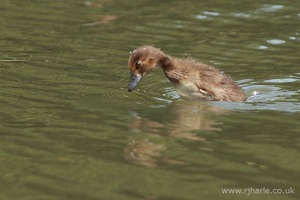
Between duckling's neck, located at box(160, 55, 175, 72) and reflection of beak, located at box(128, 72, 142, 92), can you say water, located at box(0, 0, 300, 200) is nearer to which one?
reflection of beak, located at box(128, 72, 142, 92)

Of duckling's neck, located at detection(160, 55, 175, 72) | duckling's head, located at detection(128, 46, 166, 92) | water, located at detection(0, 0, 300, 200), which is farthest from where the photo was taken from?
duckling's neck, located at detection(160, 55, 175, 72)

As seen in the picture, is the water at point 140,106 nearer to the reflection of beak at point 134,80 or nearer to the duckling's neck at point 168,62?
the reflection of beak at point 134,80

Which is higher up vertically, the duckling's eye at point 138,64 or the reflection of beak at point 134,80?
the duckling's eye at point 138,64

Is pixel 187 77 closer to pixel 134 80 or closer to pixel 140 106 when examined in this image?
pixel 134 80

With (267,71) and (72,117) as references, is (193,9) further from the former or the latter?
(72,117)

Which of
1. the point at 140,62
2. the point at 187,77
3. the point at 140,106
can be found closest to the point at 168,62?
the point at 187,77

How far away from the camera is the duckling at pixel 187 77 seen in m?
9.56

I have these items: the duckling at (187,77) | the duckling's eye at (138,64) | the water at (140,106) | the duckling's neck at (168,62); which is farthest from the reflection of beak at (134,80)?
the duckling's neck at (168,62)

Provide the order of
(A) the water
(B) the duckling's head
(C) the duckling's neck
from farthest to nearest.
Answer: (C) the duckling's neck → (B) the duckling's head → (A) the water

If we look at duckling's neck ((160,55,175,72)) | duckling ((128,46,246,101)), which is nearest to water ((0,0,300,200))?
duckling ((128,46,246,101))

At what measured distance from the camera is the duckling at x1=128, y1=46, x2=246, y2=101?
956 cm

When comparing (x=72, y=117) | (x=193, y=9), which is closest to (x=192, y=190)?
(x=72, y=117)

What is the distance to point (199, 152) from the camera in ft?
23.4

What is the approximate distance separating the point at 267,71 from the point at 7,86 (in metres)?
3.37
